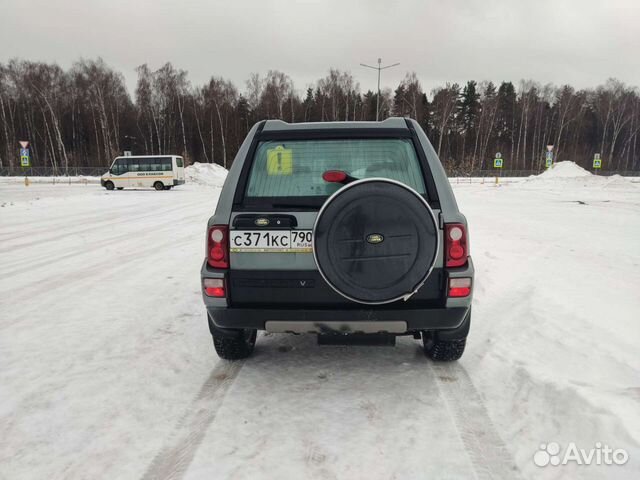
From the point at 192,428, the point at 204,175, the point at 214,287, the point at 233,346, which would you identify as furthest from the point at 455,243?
the point at 204,175

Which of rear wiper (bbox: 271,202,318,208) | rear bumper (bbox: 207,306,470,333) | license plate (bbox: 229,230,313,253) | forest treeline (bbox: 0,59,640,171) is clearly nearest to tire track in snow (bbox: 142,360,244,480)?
rear bumper (bbox: 207,306,470,333)

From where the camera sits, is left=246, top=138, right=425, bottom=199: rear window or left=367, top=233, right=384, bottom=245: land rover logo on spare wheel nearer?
left=367, top=233, right=384, bottom=245: land rover logo on spare wheel

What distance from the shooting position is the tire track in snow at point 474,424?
2.14 m

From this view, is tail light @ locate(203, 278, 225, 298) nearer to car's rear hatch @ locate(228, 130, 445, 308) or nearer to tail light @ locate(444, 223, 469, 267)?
car's rear hatch @ locate(228, 130, 445, 308)

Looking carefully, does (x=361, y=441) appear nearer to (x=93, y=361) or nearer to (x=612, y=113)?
(x=93, y=361)

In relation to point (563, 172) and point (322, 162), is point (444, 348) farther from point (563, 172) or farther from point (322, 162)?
point (563, 172)

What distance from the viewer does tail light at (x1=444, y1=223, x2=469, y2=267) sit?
2.64m

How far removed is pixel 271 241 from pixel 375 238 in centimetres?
69

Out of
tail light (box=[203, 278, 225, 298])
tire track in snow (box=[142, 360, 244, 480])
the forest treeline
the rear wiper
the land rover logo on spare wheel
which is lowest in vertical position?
tire track in snow (box=[142, 360, 244, 480])

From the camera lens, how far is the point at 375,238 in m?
2.41

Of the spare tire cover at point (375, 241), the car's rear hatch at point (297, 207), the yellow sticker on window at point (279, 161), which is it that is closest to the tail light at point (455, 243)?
the car's rear hatch at point (297, 207)

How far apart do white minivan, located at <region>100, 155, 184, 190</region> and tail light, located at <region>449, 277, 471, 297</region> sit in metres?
30.4

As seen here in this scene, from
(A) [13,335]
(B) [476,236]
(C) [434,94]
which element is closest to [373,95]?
(C) [434,94]

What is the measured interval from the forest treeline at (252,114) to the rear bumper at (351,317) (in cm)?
4970
